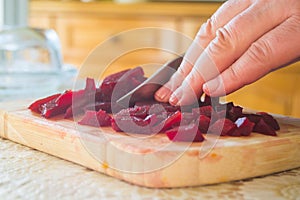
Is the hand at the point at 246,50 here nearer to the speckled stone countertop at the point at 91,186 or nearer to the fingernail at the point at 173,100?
the fingernail at the point at 173,100

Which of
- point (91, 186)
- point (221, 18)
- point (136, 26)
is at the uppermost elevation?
point (221, 18)

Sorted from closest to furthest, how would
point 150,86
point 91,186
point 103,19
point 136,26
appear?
point 91,186 < point 150,86 < point 136,26 < point 103,19

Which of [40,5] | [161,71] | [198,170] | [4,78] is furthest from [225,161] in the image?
[40,5]

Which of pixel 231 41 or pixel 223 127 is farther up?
pixel 231 41

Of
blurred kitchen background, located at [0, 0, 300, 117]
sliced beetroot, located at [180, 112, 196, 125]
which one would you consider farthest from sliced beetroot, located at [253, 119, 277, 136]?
blurred kitchen background, located at [0, 0, 300, 117]

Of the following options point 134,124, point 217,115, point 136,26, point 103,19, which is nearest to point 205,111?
point 217,115

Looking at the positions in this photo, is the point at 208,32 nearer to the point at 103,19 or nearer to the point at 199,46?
the point at 199,46

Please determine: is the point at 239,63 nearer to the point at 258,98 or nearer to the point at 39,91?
the point at 39,91

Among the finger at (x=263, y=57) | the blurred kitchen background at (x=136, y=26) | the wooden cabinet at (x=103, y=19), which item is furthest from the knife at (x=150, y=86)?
the wooden cabinet at (x=103, y=19)
